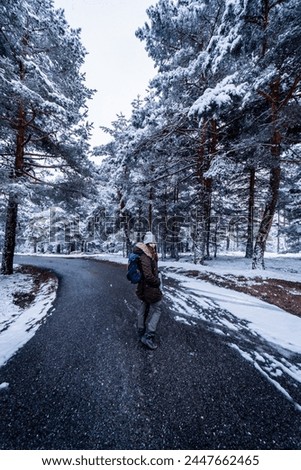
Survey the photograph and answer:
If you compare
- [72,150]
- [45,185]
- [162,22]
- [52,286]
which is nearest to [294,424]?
[52,286]

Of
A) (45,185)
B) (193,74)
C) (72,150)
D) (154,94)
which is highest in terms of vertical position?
(154,94)

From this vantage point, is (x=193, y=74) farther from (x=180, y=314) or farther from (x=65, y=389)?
(x=65, y=389)

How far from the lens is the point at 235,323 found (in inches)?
177

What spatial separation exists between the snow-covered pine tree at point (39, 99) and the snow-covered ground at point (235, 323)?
16.0 ft

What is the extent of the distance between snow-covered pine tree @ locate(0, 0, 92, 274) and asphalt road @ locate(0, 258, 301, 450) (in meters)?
6.84

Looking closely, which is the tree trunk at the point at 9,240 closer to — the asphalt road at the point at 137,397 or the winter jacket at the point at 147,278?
the asphalt road at the point at 137,397

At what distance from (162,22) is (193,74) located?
9.25 feet

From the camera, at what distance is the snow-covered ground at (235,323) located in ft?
9.80

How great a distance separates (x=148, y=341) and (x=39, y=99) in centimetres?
936

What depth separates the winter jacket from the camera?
11.4 ft

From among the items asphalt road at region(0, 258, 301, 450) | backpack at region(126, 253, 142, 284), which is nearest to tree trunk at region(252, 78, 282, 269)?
asphalt road at region(0, 258, 301, 450)

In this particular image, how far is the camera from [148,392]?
8.05 feet

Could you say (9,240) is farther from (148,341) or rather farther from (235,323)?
(235,323)

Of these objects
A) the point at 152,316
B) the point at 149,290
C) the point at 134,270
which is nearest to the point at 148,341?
the point at 152,316
